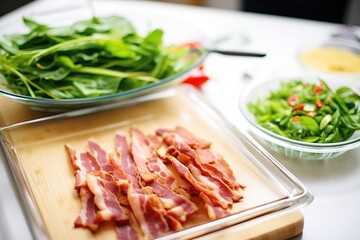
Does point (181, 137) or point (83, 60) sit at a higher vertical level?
point (83, 60)

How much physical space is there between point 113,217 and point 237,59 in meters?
0.99

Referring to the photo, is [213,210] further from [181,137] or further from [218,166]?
[181,137]

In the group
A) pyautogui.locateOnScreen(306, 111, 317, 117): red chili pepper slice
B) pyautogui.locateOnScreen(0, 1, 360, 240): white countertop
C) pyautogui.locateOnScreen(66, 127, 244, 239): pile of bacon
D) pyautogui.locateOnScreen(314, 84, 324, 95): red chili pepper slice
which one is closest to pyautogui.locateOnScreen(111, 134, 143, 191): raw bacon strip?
pyautogui.locateOnScreen(66, 127, 244, 239): pile of bacon

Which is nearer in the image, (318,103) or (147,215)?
(147,215)

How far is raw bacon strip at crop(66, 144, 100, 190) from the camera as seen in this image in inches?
37.3

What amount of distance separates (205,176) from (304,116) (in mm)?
321

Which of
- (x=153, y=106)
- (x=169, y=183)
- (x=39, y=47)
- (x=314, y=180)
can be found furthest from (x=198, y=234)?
(x=39, y=47)

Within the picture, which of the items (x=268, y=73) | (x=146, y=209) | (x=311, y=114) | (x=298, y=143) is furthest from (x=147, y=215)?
(x=268, y=73)

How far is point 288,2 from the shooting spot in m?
2.41

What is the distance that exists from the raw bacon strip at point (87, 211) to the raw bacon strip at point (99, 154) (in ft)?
0.33

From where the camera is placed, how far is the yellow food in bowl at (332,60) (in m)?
1.42

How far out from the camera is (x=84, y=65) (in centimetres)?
126

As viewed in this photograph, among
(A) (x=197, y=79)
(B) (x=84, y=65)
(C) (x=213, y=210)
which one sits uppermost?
(B) (x=84, y=65)

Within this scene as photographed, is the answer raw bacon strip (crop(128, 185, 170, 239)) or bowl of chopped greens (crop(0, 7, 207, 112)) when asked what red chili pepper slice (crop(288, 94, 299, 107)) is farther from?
raw bacon strip (crop(128, 185, 170, 239))
